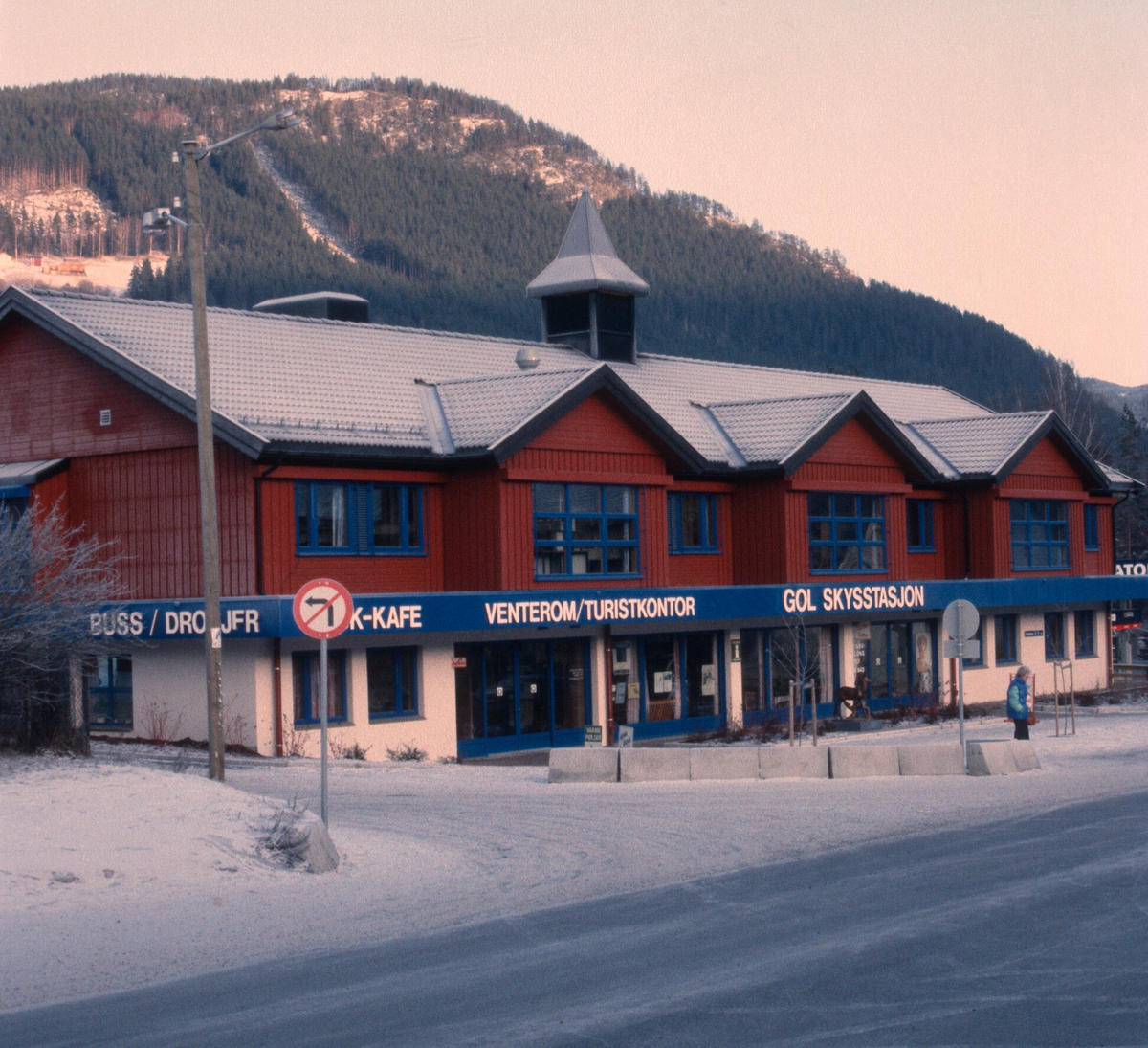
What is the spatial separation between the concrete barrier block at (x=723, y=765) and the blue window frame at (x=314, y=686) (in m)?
7.64

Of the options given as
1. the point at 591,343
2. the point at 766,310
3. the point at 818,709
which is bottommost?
the point at 818,709

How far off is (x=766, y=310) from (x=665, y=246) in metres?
17.3

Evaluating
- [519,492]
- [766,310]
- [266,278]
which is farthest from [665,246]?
[519,492]

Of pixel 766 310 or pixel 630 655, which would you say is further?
pixel 766 310

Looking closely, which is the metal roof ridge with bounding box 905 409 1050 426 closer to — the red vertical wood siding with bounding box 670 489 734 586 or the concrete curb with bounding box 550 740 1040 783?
the red vertical wood siding with bounding box 670 489 734 586

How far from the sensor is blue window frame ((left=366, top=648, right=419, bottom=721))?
2894 cm

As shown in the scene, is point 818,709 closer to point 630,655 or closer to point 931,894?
point 630,655

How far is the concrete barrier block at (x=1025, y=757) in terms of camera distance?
80.3 feet

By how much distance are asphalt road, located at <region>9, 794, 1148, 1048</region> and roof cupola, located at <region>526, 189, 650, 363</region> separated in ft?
96.0

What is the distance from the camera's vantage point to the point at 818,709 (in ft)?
125

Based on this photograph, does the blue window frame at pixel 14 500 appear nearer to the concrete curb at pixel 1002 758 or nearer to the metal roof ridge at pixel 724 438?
the metal roof ridge at pixel 724 438

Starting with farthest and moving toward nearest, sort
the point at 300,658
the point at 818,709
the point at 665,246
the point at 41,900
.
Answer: the point at 665,246 → the point at 818,709 → the point at 300,658 → the point at 41,900

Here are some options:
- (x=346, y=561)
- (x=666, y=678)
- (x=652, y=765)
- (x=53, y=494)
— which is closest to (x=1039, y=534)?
(x=666, y=678)

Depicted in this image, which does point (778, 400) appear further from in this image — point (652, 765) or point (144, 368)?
point (652, 765)
